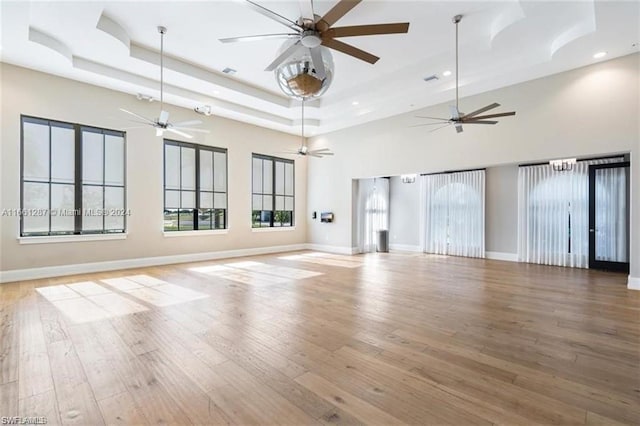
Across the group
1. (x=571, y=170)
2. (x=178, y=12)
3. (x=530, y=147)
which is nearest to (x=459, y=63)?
(x=530, y=147)

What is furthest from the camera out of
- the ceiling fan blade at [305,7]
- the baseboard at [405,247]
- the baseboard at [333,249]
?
the baseboard at [405,247]

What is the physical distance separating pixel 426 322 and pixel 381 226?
7418 millimetres

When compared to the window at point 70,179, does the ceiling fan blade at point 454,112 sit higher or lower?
higher

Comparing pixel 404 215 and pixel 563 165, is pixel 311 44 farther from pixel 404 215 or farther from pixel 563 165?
pixel 404 215

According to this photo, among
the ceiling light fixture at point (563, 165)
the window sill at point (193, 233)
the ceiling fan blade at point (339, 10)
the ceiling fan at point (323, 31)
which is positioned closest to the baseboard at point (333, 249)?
the window sill at point (193, 233)

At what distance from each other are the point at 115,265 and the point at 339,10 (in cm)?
694

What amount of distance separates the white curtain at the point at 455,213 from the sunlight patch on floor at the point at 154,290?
25.5 ft

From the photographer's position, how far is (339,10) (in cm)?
292

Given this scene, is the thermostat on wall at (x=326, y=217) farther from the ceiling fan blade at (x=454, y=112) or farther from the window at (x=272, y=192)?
the ceiling fan blade at (x=454, y=112)

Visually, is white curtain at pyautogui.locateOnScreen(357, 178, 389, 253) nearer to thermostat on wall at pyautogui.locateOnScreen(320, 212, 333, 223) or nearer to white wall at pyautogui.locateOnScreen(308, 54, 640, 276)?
white wall at pyautogui.locateOnScreen(308, 54, 640, 276)

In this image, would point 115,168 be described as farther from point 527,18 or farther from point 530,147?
point 530,147

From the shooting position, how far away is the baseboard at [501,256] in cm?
851

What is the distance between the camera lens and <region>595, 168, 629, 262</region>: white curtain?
22.3 feet

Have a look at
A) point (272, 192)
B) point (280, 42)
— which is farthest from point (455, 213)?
point (280, 42)
